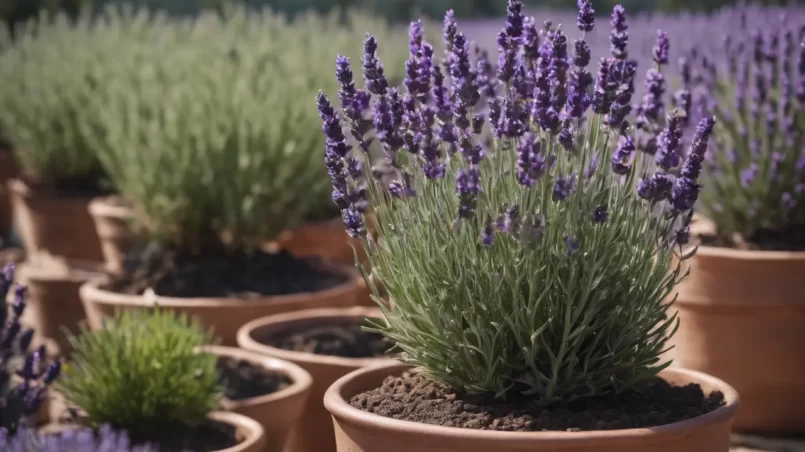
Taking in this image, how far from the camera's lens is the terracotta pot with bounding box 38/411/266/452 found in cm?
309

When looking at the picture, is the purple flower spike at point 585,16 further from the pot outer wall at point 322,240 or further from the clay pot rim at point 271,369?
the pot outer wall at point 322,240

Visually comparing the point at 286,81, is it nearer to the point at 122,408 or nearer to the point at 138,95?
the point at 138,95

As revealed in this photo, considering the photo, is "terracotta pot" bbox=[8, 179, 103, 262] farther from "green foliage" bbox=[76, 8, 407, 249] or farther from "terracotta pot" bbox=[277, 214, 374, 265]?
"terracotta pot" bbox=[277, 214, 374, 265]

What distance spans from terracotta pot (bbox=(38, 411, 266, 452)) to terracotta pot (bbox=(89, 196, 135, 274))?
194cm

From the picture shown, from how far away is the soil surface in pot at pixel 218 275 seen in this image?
448 cm

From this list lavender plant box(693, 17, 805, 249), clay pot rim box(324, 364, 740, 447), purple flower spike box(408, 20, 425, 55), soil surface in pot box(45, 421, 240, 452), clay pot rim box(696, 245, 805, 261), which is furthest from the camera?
lavender plant box(693, 17, 805, 249)

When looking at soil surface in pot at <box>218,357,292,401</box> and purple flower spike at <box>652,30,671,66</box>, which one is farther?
soil surface in pot at <box>218,357,292,401</box>

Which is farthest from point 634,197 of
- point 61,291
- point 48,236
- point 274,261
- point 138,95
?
point 48,236

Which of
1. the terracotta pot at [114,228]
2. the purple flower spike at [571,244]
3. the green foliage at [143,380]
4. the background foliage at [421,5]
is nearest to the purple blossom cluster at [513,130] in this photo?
the purple flower spike at [571,244]

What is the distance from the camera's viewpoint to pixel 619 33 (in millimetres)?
2617

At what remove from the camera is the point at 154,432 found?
10.7 feet

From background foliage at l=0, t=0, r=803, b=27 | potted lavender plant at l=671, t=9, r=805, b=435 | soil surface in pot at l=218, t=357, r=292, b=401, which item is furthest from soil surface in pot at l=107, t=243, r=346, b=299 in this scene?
background foliage at l=0, t=0, r=803, b=27

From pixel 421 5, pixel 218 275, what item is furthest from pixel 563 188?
pixel 421 5

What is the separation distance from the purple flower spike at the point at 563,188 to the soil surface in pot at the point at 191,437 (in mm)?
1327
